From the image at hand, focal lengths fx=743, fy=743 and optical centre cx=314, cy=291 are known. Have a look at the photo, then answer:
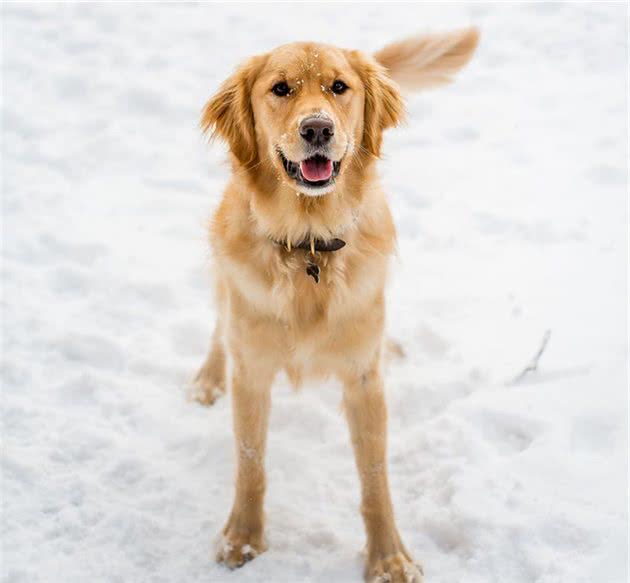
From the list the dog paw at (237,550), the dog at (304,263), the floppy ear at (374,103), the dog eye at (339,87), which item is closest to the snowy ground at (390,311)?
the dog paw at (237,550)

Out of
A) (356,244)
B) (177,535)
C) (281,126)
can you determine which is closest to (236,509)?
(177,535)

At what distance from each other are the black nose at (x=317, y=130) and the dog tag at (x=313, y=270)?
0.51 metres

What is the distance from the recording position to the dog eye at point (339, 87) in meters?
2.84

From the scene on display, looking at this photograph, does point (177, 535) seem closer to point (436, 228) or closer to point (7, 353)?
point (7, 353)

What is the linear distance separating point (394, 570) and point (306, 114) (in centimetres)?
177

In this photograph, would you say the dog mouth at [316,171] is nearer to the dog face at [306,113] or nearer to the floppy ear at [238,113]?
the dog face at [306,113]

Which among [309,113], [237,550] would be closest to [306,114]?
[309,113]

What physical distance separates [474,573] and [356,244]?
1355mm

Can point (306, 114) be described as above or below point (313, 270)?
Answer: above

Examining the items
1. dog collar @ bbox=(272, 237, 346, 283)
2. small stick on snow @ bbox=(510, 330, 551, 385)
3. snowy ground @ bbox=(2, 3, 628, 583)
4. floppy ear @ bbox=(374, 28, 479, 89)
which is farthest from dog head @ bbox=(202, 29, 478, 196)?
small stick on snow @ bbox=(510, 330, 551, 385)

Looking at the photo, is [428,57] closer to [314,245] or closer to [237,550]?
[314,245]

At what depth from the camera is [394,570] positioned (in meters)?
2.91

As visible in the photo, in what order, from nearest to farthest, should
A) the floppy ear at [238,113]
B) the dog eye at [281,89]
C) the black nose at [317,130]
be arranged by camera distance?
the black nose at [317,130] → the dog eye at [281,89] → the floppy ear at [238,113]

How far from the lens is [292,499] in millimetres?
3328
